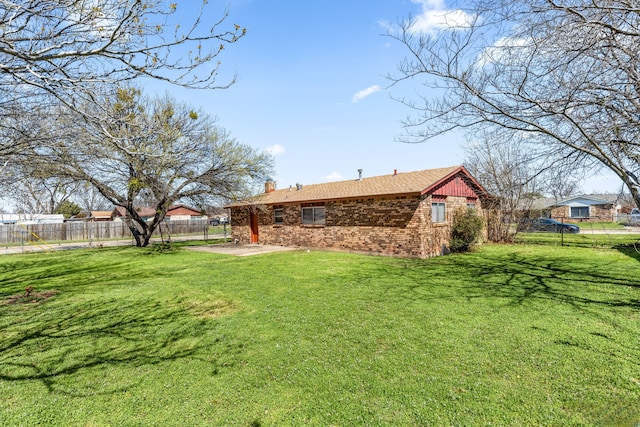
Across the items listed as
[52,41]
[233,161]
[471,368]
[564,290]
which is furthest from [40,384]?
[233,161]

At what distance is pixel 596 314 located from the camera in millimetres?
5547

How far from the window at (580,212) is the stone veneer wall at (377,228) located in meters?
32.4

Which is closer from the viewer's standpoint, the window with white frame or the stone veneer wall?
the stone veneer wall

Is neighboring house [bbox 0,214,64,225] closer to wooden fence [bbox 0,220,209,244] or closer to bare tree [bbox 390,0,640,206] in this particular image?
wooden fence [bbox 0,220,209,244]

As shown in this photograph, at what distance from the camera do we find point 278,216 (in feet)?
60.8

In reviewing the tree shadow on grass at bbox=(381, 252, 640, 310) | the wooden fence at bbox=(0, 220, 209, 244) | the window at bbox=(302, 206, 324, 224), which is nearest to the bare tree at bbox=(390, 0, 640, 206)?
the tree shadow on grass at bbox=(381, 252, 640, 310)

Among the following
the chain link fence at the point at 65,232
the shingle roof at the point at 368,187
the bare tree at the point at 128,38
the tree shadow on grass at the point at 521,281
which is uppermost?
the bare tree at the point at 128,38

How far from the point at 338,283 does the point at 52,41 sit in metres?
7.01

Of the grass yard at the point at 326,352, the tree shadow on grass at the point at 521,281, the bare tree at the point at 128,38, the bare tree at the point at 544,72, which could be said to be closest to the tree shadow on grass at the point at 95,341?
the grass yard at the point at 326,352

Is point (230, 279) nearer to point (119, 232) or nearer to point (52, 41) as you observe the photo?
point (52, 41)

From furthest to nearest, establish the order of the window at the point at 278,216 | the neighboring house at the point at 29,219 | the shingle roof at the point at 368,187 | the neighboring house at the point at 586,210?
the neighboring house at the point at 586,210, the neighboring house at the point at 29,219, the window at the point at 278,216, the shingle roof at the point at 368,187

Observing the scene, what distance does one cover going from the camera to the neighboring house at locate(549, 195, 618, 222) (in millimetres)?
36688

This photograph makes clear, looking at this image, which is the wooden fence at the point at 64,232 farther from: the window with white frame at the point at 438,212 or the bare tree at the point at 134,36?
the bare tree at the point at 134,36

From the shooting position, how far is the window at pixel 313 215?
1611 centimetres
